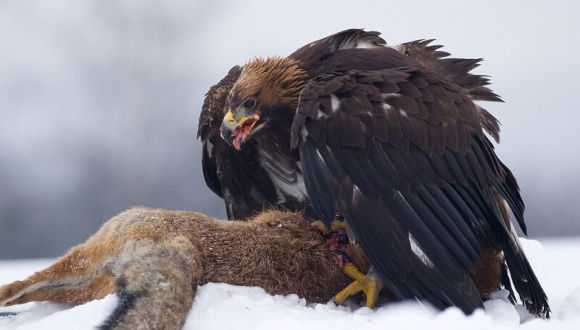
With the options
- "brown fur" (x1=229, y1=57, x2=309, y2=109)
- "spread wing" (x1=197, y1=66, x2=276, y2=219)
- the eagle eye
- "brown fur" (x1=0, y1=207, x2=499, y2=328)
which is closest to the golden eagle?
"brown fur" (x1=0, y1=207, x2=499, y2=328)

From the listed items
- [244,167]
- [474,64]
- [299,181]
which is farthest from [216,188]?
[474,64]

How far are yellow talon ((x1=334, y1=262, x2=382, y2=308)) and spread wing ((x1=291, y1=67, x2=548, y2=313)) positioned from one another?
12 centimetres

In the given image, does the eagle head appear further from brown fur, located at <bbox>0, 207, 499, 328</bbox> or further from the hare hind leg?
the hare hind leg

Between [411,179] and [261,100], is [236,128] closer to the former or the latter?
[261,100]

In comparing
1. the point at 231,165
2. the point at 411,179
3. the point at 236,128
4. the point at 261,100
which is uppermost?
the point at 261,100

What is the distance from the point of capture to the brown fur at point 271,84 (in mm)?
5148

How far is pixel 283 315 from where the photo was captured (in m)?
3.47

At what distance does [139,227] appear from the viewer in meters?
3.75

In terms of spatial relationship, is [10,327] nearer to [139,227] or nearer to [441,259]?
[139,227]

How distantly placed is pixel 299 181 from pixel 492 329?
2.31 metres

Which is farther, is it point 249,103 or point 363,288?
point 249,103

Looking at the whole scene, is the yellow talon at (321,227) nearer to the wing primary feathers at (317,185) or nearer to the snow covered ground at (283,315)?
the wing primary feathers at (317,185)

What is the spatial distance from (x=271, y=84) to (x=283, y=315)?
207 centimetres

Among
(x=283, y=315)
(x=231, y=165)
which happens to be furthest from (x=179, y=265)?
(x=231, y=165)
